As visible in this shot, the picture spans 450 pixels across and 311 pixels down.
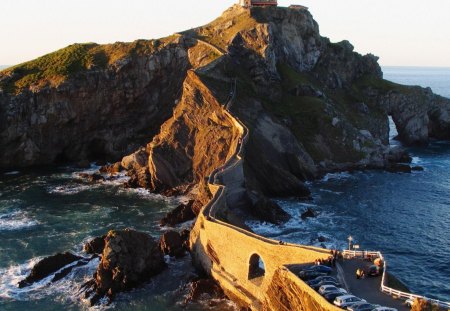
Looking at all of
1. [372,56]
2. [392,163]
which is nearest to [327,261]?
[392,163]

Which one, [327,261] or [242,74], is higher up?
[242,74]

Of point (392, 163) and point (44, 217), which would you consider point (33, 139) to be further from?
point (392, 163)

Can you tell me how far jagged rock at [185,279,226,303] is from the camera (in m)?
51.0

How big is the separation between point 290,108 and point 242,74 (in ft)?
42.1

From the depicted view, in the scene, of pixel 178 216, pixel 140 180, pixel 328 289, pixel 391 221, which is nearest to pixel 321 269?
pixel 328 289

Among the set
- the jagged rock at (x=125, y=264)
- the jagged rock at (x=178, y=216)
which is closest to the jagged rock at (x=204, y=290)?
the jagged rock at (x=125, y=264)

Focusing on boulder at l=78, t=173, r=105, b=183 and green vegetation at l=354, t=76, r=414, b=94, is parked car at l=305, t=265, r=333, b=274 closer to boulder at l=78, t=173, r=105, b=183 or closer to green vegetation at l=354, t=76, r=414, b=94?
boulder at l=78, t=173, r=105, b=183

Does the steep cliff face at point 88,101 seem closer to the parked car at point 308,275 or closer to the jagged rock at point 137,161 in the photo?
the jagged rock at point 137,161

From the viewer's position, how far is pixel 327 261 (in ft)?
134

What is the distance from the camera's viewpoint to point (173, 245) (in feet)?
201

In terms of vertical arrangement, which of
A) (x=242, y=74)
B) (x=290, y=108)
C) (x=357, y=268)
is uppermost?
(x=242, y=74)

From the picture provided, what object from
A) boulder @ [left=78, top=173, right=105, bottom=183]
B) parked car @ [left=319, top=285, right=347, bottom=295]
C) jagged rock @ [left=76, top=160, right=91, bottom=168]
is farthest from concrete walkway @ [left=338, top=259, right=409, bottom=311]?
jagged rock @ [left=76, top=160, right=91, bottom=168]

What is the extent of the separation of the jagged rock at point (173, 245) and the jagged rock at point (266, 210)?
13998 millimetres

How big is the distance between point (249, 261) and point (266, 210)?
24.0 meters
